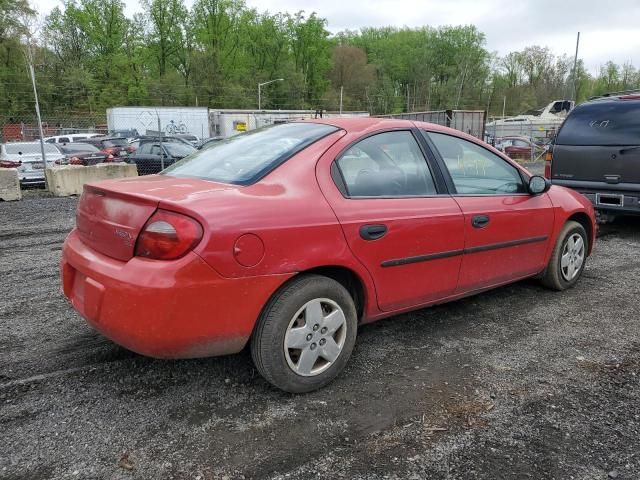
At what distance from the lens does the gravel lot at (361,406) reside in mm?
2355

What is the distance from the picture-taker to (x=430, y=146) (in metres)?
3.63

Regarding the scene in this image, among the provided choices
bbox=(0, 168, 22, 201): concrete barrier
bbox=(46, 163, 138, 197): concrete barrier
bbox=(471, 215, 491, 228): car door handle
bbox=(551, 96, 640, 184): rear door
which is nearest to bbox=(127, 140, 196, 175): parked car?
bbox=(46, 163, 138, 197): concrete barrier

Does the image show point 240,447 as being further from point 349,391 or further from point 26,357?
point 26,357

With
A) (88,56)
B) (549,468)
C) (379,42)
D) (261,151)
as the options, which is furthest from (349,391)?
(379,42)

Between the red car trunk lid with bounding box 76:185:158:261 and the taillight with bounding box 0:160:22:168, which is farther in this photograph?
the taillight with bounding box 0:160:22:168

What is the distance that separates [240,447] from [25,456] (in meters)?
0.96

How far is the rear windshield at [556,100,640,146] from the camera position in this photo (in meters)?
6.57

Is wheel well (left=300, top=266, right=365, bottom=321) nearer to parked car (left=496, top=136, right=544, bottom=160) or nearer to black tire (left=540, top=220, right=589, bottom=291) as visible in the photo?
black tire (left=540, top=220, right=589, bottom=291)

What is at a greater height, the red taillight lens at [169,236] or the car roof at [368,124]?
the car roof at [368,124]

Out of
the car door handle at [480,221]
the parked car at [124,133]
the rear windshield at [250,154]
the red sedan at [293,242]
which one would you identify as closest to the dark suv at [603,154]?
the red sedan at [293,242]

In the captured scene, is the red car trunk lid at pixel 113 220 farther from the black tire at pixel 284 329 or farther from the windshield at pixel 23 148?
the windshield at pixel 23 148

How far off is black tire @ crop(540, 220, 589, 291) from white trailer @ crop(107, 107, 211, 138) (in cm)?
3017

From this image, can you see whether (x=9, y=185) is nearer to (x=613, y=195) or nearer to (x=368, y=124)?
(x=368, y=124)

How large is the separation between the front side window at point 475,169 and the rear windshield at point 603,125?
3378 millimetres
